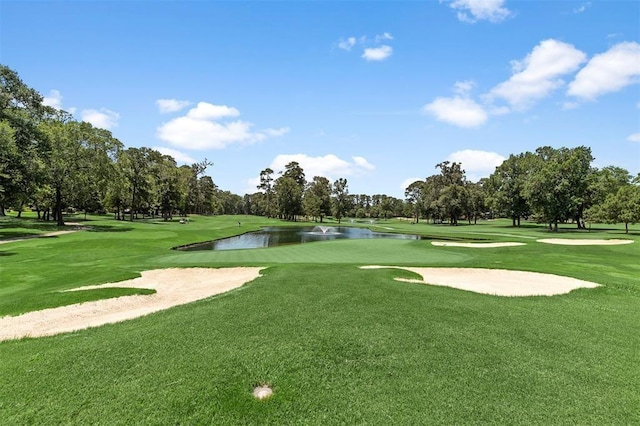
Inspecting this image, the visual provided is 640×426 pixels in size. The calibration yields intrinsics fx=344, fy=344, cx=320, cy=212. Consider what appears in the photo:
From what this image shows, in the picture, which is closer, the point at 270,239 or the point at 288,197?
the point at 270,239

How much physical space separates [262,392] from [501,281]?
48.3 ft

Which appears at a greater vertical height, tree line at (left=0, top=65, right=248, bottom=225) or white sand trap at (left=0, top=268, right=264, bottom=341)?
tree line at (left=0, top=65, right=248, bottom=225)

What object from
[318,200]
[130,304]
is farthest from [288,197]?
[130,304]

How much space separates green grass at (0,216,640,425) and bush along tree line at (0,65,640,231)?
Answer: 1309 inches

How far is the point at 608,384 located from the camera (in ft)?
20.3

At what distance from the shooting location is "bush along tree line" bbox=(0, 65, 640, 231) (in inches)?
1524

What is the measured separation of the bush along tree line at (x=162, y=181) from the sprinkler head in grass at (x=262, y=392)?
36511 mm

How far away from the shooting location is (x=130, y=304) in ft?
39.6

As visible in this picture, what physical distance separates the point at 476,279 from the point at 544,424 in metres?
13.1

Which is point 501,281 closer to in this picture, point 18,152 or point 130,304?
point 130,304

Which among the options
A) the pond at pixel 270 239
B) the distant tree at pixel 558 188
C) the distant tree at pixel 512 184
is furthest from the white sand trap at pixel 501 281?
the distant tree at pixel 512 184

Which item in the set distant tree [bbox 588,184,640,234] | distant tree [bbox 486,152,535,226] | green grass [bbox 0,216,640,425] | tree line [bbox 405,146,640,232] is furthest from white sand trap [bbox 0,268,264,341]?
distant tree [bbox 486,152,535,226]

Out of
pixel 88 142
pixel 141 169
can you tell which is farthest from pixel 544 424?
pixel 141 169

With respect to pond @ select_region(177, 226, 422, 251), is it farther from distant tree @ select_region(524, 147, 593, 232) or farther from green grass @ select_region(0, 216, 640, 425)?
green grass @ select_region(0, 216, 640, 425)
